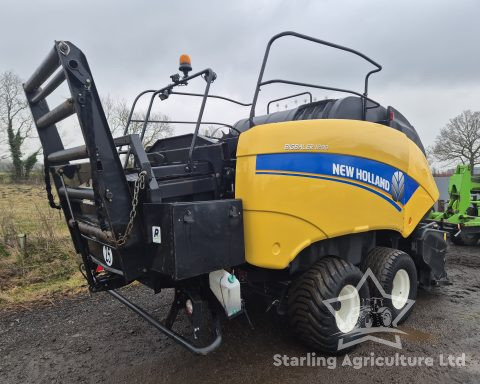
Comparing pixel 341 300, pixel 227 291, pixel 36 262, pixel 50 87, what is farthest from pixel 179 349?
pixel 36 262

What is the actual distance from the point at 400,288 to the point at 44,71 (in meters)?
3.91

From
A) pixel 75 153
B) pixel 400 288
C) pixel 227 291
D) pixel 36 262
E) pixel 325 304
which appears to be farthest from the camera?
pixel 36 262

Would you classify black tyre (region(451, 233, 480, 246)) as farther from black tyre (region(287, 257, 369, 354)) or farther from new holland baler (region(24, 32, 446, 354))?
black tyre (region(287, 257, 369, 354))

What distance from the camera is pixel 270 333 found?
3.70m

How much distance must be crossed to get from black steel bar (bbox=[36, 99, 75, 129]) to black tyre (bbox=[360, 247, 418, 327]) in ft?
9.85

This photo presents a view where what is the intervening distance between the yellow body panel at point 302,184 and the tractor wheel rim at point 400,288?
102 centimetres

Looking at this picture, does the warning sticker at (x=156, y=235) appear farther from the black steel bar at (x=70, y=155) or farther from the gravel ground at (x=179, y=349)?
the gravel ground at (x=179, y=349)

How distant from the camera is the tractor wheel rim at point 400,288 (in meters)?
4.02

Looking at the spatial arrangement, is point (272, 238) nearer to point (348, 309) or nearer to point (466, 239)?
point (348, 309)

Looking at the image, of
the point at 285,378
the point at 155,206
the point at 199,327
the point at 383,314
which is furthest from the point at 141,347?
the point at 383,314

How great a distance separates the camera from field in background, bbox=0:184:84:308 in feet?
16.5

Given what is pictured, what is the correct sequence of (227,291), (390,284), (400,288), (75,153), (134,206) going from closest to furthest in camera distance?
(134,206)
(75,153)
(227,291)
(390,284)
(400,288)

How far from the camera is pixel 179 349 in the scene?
11.2 feet

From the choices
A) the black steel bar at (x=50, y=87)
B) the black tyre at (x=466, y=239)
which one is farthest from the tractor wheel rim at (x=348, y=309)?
the black tyre at (x=466, y=239)
